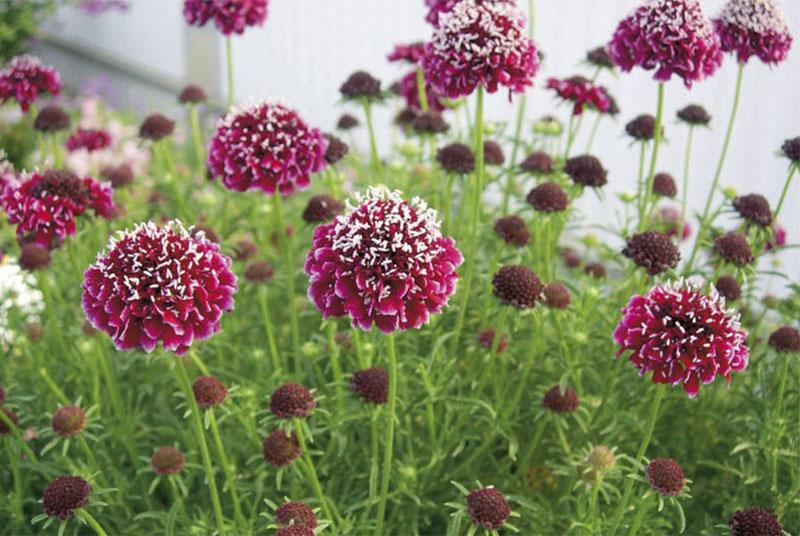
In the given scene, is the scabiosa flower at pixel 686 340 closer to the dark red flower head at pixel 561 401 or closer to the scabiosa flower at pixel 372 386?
the dark red flower head at pixel 561 401

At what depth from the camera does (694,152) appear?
3771mm

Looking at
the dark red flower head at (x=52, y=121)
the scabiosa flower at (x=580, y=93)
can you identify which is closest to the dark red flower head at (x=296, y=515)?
the scabiosa flower at (x=580, y=93)

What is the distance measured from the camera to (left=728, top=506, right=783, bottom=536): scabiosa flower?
1607 mm

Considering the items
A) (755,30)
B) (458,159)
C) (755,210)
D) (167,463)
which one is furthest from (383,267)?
(755,30)

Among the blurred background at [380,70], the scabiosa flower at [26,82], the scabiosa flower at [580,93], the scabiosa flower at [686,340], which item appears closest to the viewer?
the scabiosa flower at [686,340]

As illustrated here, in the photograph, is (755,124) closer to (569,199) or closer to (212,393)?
(569,199)

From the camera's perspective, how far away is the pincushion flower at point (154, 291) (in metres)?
1.41

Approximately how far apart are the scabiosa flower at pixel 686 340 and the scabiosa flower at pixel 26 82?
1861 millimetres

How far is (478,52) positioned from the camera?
1.78 meters

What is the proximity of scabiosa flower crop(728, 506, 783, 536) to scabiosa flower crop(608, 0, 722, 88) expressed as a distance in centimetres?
93

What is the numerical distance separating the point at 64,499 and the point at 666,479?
114 cm

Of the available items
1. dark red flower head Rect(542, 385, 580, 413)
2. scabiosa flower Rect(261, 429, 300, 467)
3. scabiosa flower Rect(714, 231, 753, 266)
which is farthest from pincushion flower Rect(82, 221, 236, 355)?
scabiosa flower Rect(714, 231, 753, 266)

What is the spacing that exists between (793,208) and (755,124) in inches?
15.1

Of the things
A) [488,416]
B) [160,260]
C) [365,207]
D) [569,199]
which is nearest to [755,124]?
[569,199]
